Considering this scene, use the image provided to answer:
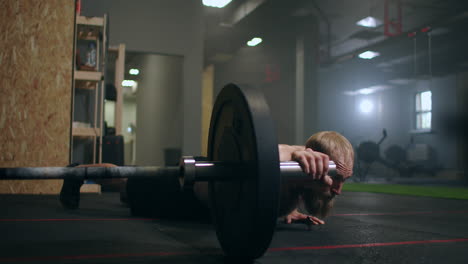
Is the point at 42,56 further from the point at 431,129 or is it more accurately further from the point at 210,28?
the point at 431,129

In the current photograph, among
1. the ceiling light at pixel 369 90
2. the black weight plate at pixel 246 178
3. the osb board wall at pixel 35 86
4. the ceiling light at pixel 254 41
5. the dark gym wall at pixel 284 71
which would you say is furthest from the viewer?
the ceiling light at pixel 369 90

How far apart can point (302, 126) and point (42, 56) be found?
597cm

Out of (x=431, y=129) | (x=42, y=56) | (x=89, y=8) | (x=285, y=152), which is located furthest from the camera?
(x=431, y=129)

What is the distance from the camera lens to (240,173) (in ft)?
3.25

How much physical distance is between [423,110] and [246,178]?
1178 cm

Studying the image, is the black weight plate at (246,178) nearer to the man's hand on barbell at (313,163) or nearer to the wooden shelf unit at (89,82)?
the man's hand on barbell at (313,163)

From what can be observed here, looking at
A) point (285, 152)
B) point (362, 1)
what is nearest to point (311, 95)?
point (362, 1)

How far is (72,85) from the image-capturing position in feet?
11.9

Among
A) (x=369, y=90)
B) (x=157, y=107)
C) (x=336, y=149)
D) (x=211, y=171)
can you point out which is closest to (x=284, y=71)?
(x=157, y=107)

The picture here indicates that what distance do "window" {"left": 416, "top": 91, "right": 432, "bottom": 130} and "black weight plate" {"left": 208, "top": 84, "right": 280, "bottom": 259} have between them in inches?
438

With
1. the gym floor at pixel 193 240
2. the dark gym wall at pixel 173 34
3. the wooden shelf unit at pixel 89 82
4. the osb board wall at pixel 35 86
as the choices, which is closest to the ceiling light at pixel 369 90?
the dark gym wall at pixel 173 34

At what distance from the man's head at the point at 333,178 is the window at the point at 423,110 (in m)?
10.6

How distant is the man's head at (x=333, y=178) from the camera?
1.45 meters

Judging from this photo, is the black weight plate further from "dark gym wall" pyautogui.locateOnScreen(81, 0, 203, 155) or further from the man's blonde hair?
"dark gym wall" pyautogui.locateOnScreen(81, 0, 203, 155)
